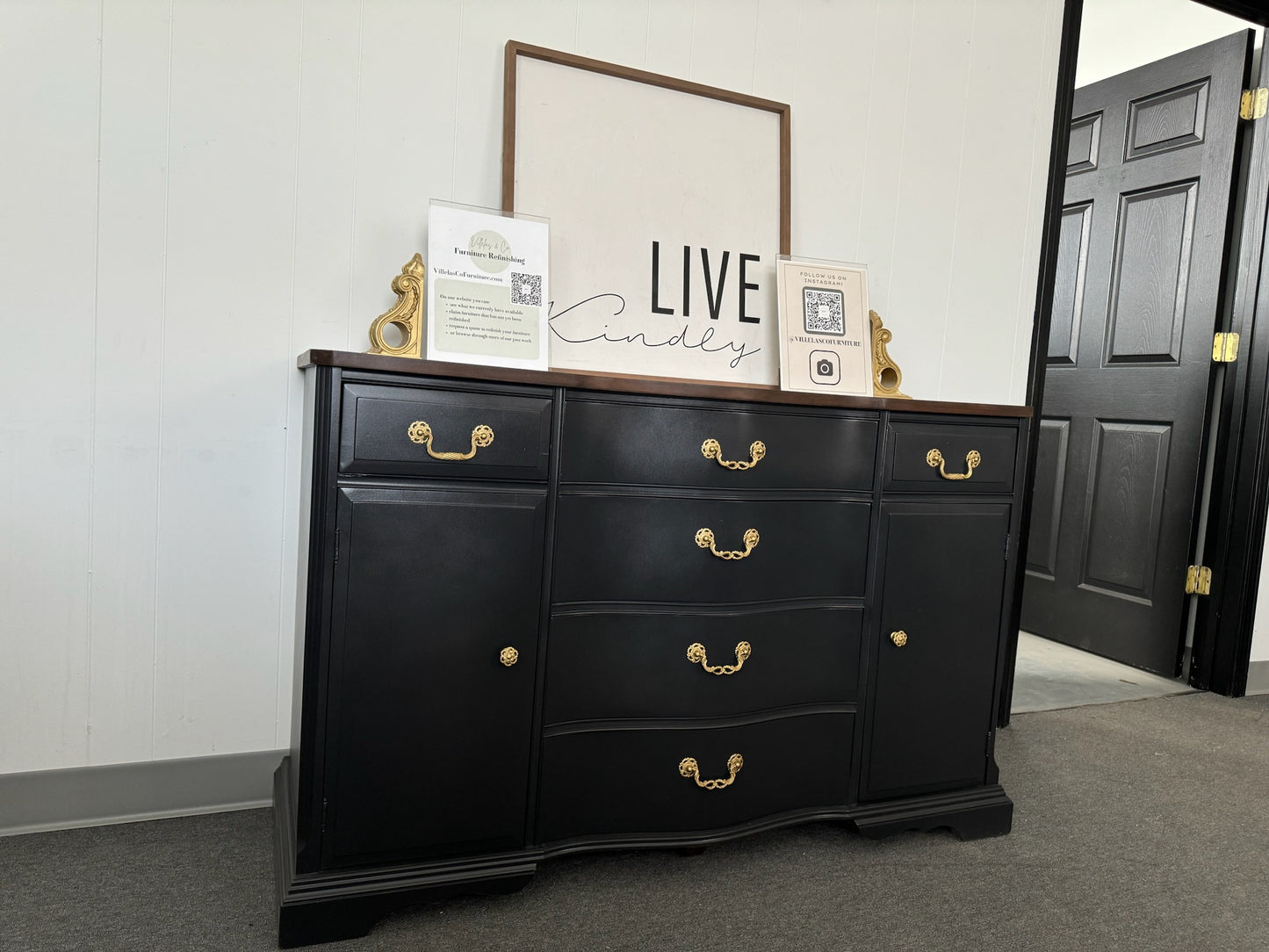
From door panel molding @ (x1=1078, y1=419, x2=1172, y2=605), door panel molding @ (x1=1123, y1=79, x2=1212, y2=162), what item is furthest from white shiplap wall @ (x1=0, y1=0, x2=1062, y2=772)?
door panel molding @ (x1=1078, y1=419, x2=1172, y2=605)

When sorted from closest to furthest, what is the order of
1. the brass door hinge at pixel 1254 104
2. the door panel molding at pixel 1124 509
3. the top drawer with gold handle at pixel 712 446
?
the top drawer with gold handle at pixel 712 446 < the brass door hinge at pixel 1254 104 < the door panel molding at pixel 1124 509

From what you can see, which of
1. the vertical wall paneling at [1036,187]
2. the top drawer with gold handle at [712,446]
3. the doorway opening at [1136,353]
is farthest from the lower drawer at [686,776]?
the doorway opening at [1136,353]

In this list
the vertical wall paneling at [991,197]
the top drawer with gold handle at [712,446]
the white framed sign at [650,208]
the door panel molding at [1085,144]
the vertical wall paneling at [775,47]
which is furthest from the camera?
the door panel molding at [1085,144]

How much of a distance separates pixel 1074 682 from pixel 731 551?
2135mm

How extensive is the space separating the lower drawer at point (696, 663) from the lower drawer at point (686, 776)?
0.14ft

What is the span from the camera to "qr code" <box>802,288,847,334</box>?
6.29 ft

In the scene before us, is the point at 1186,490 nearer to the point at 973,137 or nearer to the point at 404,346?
the point at 973,137

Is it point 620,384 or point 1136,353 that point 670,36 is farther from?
point 1136,353

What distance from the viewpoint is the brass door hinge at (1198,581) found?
9.96 feet

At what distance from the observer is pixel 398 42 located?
1753 millimetres

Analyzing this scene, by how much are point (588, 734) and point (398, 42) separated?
1432 mm

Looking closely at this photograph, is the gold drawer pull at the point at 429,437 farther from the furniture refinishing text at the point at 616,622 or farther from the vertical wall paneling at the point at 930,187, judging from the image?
the vertical wall paneling at the point at 930,187

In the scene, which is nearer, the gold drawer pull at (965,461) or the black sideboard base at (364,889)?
the black sideboard base at (364,889)

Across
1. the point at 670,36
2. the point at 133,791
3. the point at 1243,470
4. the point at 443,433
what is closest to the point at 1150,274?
the point at 1243,470
